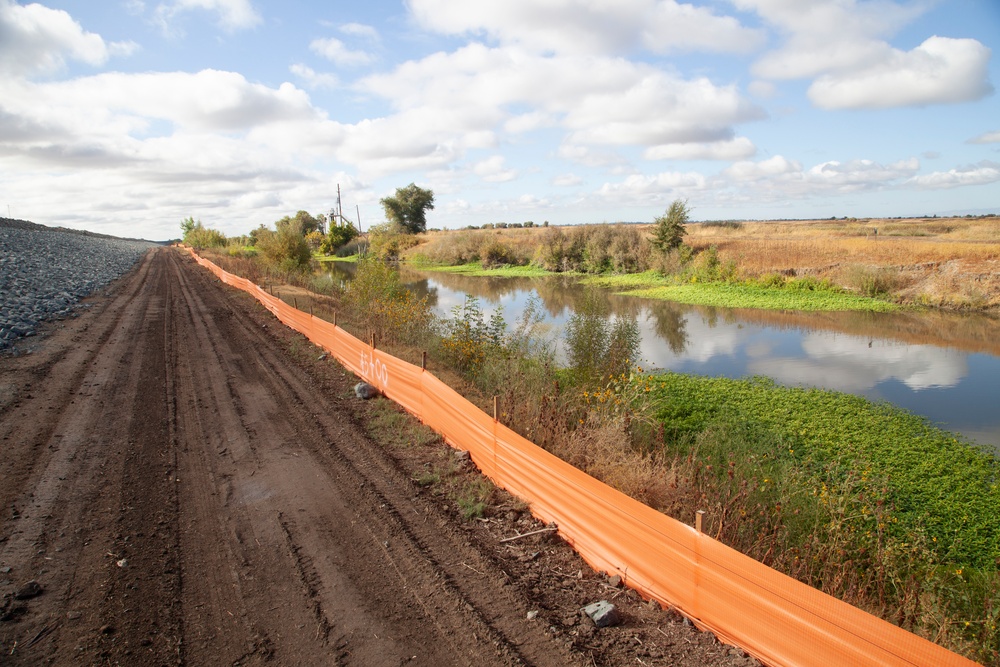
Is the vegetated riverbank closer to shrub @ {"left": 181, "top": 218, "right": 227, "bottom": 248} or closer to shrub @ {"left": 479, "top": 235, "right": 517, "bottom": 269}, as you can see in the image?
shrub @ {"left": 479, "top": 235, "right": 517, "bottom": 269}

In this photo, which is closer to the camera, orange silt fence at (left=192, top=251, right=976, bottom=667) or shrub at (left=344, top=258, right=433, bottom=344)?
orange silt fence at (left=192, top=251, right=976, bottom=667)

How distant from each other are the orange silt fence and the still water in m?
6.39

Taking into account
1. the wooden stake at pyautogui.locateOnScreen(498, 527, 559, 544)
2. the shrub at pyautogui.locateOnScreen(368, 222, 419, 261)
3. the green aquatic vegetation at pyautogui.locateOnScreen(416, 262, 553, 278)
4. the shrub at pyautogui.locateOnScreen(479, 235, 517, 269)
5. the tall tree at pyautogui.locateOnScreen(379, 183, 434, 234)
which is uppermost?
the tall tree at pyautogui.locateOnScreen(379, 183, 434, 234)

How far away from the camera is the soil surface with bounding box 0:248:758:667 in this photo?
388 centimetres

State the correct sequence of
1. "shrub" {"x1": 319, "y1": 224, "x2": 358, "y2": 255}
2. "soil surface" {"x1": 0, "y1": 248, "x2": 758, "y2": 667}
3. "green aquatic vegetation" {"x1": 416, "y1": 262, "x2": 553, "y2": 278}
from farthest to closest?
"shrub" {"x1": 319, "y1": 224, "x2": 358, "y2": 255}
"green aquatic vegetation" {"x1": 416, "y1": 262, "x2": 553, "y2": 278}
"soil surface" {"x1": 0, "y1": 248, "x2": 758, "y2": 667}

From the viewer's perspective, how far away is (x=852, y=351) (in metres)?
16.7

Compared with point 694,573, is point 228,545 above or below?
below

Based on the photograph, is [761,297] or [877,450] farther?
[761,297]

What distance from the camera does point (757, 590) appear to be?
357 cm

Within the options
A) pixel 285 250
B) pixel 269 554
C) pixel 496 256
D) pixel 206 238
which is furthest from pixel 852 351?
pixel 206 238

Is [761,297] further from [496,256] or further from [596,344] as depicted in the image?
[496,256]

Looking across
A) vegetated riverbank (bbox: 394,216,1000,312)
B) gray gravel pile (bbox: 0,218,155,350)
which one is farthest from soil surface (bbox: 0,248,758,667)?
vegetated riverbank (bbox: 394,216,1000,312)

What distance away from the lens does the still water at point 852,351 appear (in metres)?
12.1

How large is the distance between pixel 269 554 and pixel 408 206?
82396 millimetres
